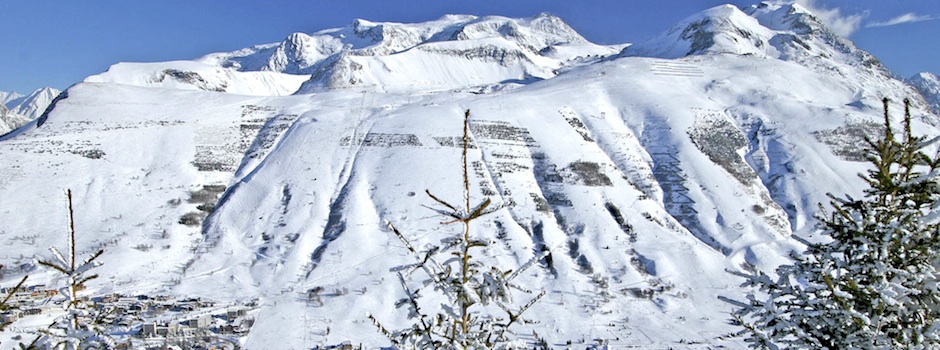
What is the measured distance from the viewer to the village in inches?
2201

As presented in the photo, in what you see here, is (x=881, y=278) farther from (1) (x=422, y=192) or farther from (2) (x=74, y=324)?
(1) (x=422, y=192)

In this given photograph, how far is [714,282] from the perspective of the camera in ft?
266

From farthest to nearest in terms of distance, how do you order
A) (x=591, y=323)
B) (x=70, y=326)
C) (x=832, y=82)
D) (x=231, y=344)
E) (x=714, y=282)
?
(x=832, y=82) < (x=714, y=282) < (x=591, y=323) < (x=231, y=344) < (x=70, y=326)

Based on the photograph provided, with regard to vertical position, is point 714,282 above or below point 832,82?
below

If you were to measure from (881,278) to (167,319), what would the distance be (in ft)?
220

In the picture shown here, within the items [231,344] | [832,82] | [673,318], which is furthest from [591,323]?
[832,82]

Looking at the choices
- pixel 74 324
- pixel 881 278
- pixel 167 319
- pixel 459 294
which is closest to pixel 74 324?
pixel 74 324

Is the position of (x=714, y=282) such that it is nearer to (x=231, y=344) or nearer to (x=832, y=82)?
(x=231, y=344)

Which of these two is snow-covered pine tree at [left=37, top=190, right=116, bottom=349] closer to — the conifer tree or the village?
the conifer tree

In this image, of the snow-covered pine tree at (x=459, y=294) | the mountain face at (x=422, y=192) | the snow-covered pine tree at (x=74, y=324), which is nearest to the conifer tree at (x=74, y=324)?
the snow-covered pine tree at (x=74, y=324)

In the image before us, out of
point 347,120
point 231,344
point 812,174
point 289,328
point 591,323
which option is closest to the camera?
point 231,344

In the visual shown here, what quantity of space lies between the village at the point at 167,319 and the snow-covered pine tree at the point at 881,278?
51732mm

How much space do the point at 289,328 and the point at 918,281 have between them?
60.7 m

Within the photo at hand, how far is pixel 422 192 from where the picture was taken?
9900 centimetres
